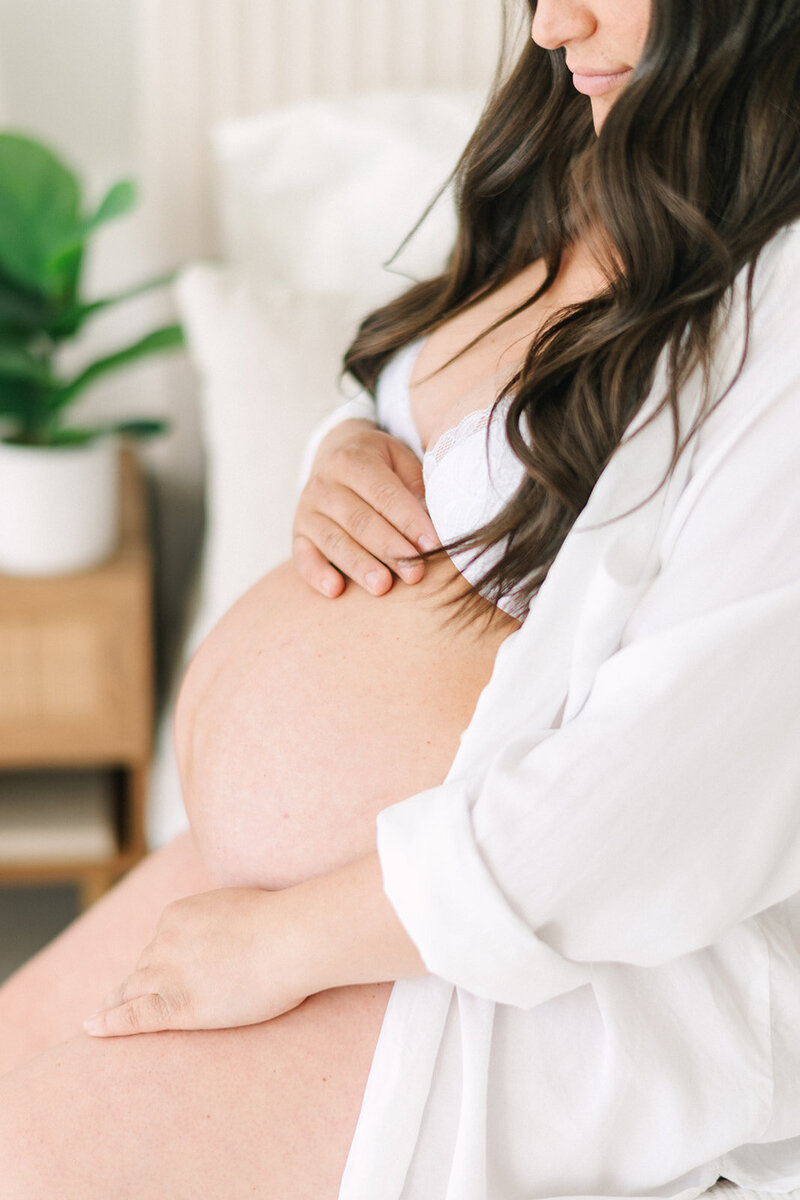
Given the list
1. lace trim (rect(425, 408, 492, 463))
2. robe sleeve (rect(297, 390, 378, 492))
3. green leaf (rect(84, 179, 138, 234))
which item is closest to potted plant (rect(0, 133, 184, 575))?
green leaf (rect(84, 179, 138, 234))

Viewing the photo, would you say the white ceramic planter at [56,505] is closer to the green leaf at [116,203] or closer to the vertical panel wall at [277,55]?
the green leaf at [116,203]

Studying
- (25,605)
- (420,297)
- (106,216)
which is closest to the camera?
(420,297)

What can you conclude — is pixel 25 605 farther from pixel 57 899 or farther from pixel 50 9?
pixel 50 9

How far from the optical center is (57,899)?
1.91 metres

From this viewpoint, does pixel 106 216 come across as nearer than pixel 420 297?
No

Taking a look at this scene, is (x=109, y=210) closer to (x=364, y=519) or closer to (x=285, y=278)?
(x=285, y=278)

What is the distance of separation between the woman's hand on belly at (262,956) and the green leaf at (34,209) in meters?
0.96

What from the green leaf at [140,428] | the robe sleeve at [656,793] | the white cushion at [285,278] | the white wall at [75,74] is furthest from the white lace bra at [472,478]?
the white wall at [75,74]

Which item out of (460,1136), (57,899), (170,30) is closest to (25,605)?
(57,899)

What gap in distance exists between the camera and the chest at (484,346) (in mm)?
811

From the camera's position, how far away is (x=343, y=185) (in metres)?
1.60

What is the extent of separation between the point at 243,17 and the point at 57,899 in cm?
136

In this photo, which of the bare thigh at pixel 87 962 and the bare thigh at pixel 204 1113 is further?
the bare thigh at pixel 87 962

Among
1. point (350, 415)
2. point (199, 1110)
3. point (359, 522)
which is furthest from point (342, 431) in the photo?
point (199, 1110)
